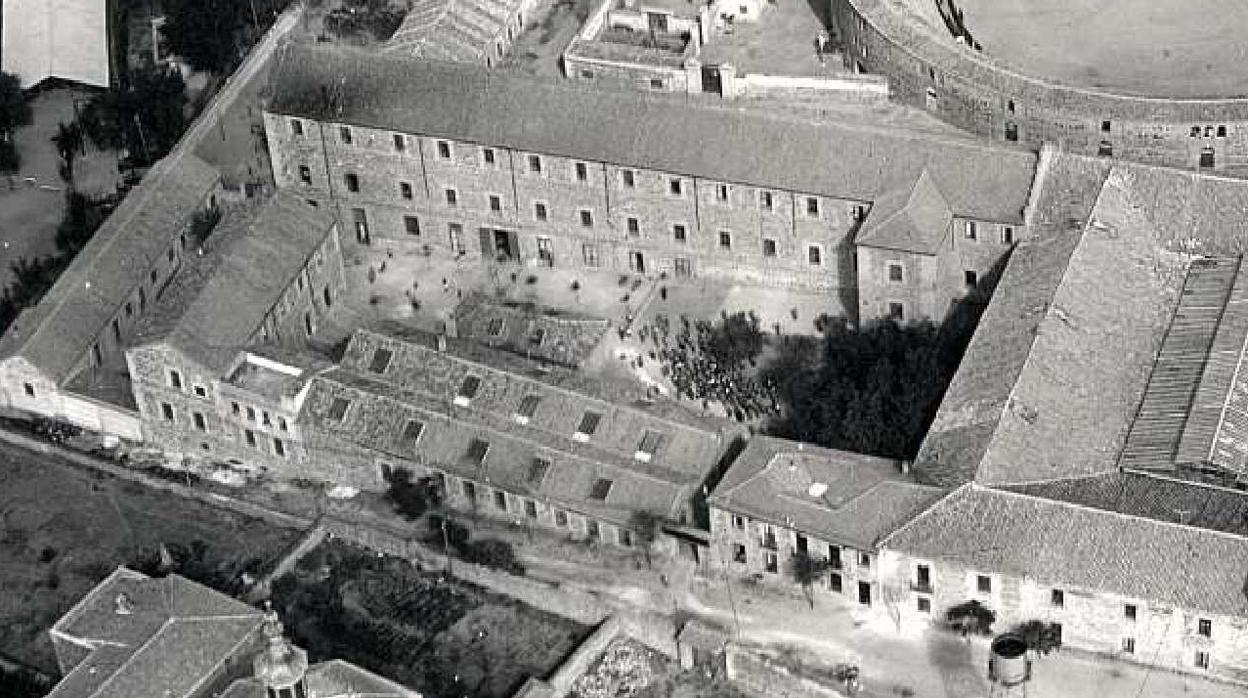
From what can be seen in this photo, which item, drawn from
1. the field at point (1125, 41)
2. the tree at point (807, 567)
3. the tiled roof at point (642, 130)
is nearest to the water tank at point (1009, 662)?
the tree at point (807, 567)

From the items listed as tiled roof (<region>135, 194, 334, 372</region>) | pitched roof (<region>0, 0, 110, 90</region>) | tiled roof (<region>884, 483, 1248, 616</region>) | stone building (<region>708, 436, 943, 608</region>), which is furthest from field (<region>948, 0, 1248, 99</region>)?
pitched roof (<region>0, 0, 110, 90</region>)

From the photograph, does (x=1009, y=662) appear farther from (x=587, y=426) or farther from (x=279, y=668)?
(x=279, y=668)

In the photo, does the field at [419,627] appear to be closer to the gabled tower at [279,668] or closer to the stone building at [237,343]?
the stone building at [237,343]

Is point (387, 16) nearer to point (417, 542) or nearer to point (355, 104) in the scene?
point (355, 104)

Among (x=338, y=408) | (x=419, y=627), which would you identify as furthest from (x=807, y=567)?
(x=338, y=408)

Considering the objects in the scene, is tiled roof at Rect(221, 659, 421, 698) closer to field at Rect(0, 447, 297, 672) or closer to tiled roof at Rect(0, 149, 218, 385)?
field at Rect(0, 447, 297, 672)

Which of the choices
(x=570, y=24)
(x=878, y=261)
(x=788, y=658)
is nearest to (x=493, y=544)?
(x=788, y=658)
